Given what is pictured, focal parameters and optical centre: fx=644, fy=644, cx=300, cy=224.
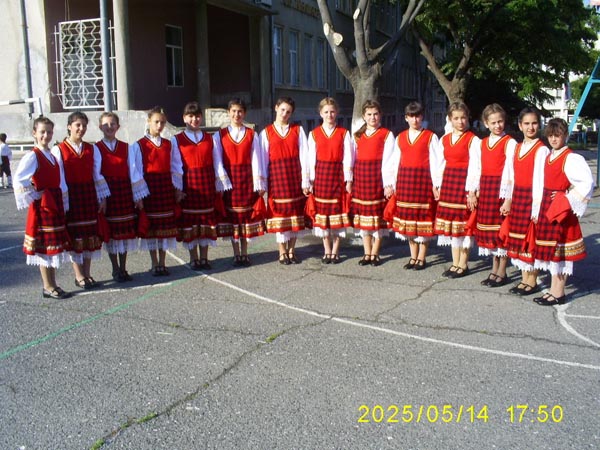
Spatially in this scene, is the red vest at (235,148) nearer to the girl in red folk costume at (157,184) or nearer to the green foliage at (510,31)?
the girl in red folk costume at (157,184)

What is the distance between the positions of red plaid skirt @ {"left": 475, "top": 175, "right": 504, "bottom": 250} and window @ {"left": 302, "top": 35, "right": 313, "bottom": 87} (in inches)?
843

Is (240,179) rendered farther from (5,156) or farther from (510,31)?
(510,31)

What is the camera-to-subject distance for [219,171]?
24.6 ft

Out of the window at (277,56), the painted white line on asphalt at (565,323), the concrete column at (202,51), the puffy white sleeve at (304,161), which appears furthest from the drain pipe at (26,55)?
the painted white line on asphalt at (565,323)

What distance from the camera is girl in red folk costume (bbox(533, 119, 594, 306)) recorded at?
5850 millimetres

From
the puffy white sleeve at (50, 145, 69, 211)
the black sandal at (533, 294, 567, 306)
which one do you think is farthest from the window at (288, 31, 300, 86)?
the black sandal at (533, 294, 567, 306)

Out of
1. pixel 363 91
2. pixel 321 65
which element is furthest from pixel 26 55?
pixel 321 65

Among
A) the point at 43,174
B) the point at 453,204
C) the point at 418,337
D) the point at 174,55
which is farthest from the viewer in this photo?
the point at 174,55

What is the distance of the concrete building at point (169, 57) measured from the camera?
653 inches

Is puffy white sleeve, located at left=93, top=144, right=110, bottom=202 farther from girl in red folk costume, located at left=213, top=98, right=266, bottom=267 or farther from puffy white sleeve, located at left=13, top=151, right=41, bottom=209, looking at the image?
girl in red folk costume, located at left=213, top=98, right=266, bottom=267

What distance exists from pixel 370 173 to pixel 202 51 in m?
13.3

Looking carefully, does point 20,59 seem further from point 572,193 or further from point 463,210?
point 572,193

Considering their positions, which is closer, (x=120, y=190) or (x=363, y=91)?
(x=120, y=190)

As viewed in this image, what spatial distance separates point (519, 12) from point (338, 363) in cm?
1938
